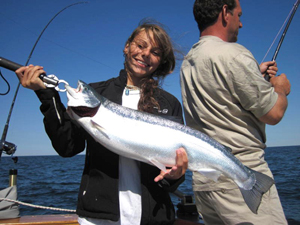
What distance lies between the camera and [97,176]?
8.23 ft

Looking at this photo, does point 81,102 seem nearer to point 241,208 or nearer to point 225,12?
point 241,208

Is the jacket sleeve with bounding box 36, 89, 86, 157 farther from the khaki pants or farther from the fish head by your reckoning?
the khaki pants

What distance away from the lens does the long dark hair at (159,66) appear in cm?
285

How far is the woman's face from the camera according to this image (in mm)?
3014

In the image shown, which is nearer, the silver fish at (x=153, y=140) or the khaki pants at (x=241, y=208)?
the khaki pants at (x=241, y=208)

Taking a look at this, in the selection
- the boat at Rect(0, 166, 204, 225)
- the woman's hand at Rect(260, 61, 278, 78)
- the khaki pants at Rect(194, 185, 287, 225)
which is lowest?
the boat at Rect(0, 166, 204, 225)

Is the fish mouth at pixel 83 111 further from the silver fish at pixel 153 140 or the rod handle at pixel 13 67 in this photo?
the rod handle at pixel 13 67

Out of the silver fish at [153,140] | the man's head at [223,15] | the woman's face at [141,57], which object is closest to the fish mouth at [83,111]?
the silver fish at [153,140]

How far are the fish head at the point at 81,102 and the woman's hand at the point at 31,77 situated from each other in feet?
0.89

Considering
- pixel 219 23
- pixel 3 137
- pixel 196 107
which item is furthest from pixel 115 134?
pixel 3 137

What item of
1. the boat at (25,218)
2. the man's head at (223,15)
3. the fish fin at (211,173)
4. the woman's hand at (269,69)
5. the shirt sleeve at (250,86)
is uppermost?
the man's head at (223,15)

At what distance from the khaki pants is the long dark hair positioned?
109 cm

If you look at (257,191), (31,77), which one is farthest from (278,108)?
(31,77)

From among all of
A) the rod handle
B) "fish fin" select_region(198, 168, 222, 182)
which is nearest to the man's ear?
"fish fin" select_region(198, 168, 222, 182)
